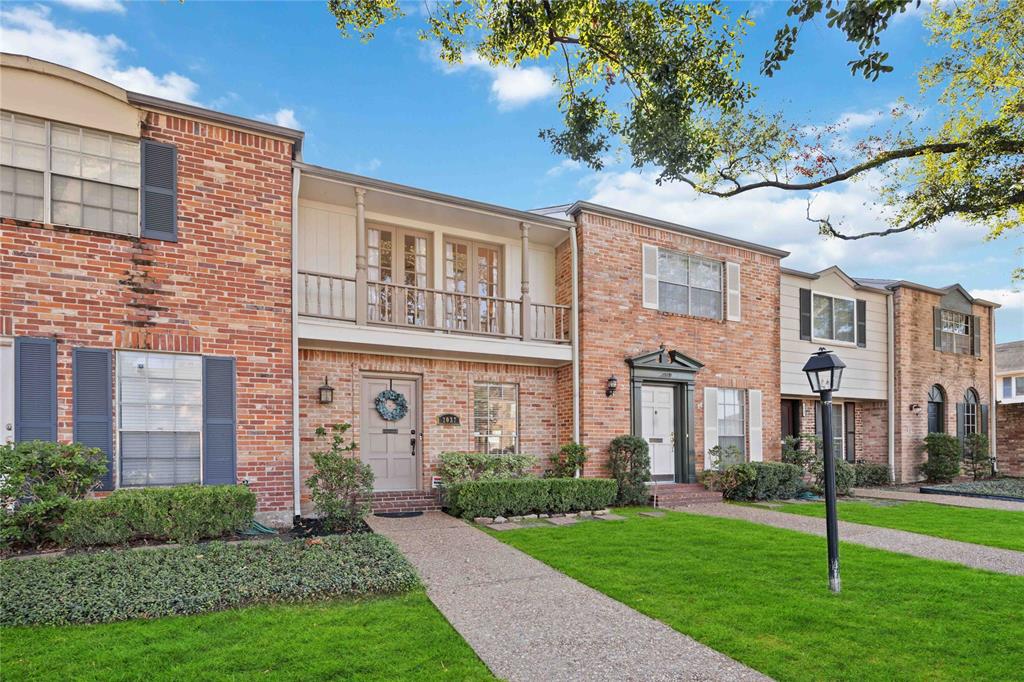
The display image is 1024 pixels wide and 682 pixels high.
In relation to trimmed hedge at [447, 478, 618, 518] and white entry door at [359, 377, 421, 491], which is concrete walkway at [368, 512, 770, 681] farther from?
white entry door at [359, 377, 421, 491]

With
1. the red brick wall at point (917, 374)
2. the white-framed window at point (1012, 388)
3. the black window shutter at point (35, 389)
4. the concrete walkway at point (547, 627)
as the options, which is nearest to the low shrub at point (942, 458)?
the red brick wall at point (917, 374)

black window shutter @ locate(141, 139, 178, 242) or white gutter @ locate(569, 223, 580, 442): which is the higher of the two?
black window shutter @ locate(141, 139, 178, 242)

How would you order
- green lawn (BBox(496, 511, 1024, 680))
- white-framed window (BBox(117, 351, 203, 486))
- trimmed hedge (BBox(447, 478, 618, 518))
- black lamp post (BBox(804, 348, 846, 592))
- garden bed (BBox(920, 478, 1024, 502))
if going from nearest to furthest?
1. green lawn (BBox(496, 511, 1024, 680))
2. black lamp post (BBox(804, 348, 846, 592))
3. white-framed window (BBox(117, 351, 203, 486))
4. trimmed hedge (BBox(447, 478, 618, 518))
5. garden bed (BBox(920, 478, 1024, 502))

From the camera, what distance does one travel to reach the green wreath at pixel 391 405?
1061 centimetres

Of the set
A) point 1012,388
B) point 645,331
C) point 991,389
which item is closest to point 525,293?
point 645,331

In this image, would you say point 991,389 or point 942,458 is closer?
point 942,458

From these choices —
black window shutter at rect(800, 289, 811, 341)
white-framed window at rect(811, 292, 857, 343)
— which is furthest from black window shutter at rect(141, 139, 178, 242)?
white-framed window at rect(811, 292, 857, 343)

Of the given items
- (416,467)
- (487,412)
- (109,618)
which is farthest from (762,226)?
(109,618)

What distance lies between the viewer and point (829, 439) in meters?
5.91

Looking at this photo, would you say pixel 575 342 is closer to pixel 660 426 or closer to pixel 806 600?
pixel 660 426

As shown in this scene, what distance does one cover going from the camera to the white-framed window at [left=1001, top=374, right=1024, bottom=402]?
30.1m

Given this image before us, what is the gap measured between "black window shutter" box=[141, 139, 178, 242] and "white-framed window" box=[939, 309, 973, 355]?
2053cm

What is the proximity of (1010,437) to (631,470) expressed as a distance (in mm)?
16274

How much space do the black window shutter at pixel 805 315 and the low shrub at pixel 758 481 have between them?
13.7ft
